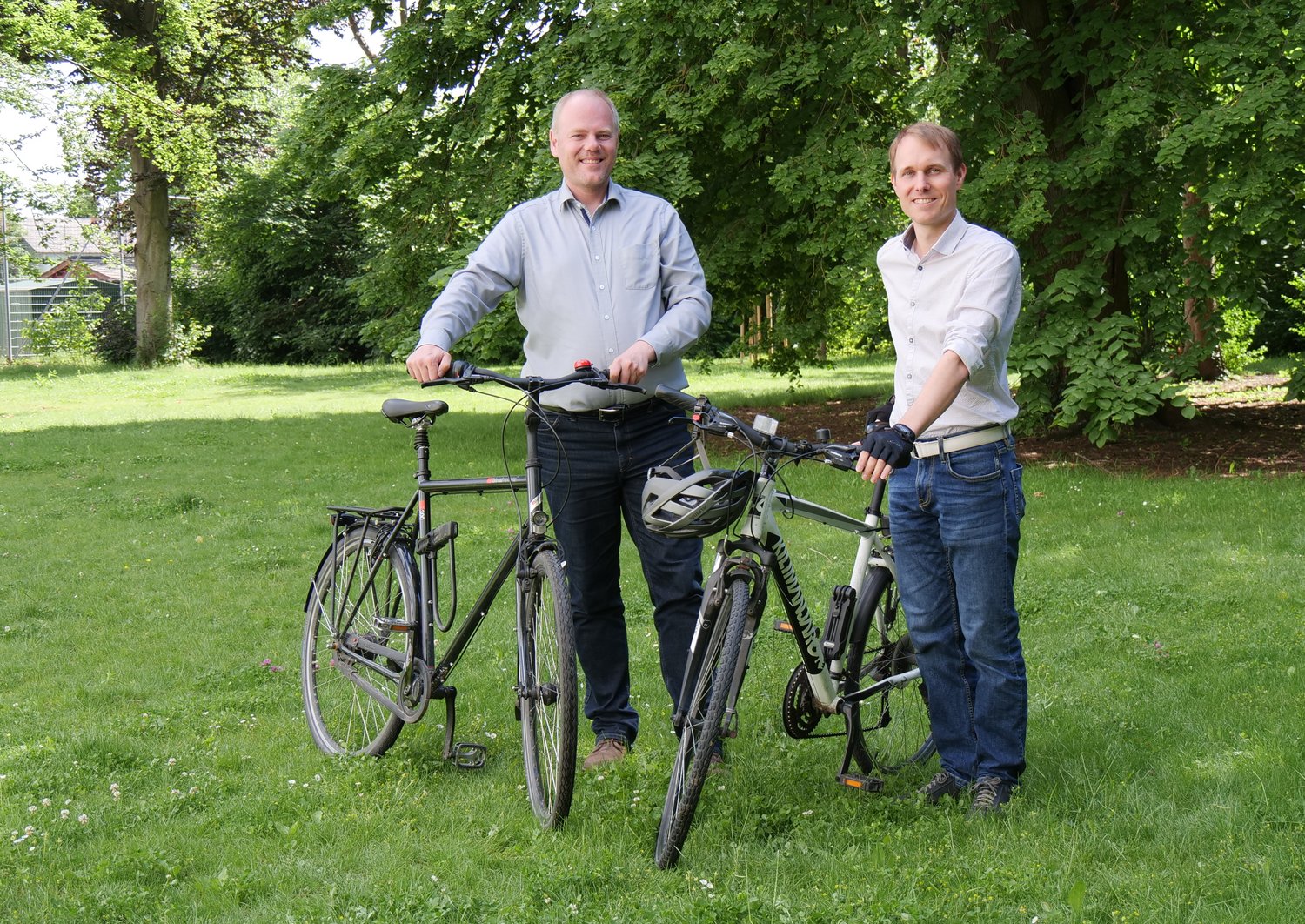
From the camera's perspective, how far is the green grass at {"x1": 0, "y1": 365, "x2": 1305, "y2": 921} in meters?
3.55

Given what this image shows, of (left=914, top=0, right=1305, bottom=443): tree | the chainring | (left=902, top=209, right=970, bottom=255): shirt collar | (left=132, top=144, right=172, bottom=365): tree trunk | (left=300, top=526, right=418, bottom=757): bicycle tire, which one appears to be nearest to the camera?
(left=902, top=209, right=970, bottom=255): shirt collar

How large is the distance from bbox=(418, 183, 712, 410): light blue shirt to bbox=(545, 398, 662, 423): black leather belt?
31 mm

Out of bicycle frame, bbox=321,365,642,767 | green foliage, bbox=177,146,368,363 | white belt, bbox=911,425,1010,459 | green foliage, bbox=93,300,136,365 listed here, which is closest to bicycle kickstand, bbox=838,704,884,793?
white belt, bbox=911,425,1010,459

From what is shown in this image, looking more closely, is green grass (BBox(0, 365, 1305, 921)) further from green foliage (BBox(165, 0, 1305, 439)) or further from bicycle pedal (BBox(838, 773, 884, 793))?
green foliage (BBox(165, 0, 1305, 439))

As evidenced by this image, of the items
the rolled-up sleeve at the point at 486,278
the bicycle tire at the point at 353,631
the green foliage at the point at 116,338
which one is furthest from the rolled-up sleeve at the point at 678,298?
the green foliage at the point at 116,338

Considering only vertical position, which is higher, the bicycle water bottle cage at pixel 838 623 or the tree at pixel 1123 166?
the tree at pixel 1123 166

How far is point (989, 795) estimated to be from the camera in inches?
163

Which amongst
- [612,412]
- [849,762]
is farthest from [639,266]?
[849,762]

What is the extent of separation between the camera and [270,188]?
Result: 33562 millimetres

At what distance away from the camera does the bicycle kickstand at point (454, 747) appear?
4.56m

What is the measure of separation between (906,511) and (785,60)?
9.33 m

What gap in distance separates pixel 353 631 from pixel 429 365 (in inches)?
59.8

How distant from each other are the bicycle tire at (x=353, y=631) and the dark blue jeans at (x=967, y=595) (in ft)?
5.84

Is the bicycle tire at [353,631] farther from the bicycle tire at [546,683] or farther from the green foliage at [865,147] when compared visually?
the green foliage at [865,147]
